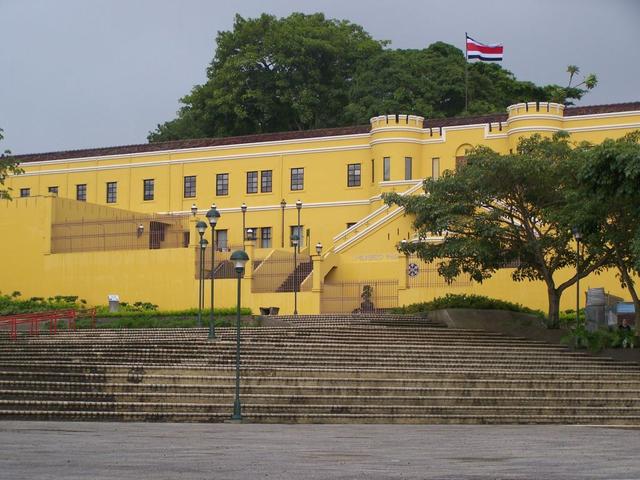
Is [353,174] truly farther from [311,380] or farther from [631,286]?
[311,380]

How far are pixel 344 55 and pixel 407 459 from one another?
177 feet

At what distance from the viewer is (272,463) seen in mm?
12445

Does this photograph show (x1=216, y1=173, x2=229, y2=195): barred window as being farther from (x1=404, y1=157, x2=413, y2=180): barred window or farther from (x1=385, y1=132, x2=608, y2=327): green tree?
(x1=385, y1=132, x2=608, y2=327): green tree

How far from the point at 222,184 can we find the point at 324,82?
12.6m

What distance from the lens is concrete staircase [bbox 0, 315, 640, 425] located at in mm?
23141

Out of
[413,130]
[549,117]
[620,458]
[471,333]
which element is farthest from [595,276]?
[620,458]

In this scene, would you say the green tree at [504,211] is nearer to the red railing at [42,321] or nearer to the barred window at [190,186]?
the red railing at [42,321]

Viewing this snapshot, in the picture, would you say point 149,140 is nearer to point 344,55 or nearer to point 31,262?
point 344,55

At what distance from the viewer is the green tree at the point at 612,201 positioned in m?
27.6

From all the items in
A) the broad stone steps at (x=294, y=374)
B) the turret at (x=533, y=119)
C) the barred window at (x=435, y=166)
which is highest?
the turret at (x=533, y=119)

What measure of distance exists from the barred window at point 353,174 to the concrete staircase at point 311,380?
73.9ft

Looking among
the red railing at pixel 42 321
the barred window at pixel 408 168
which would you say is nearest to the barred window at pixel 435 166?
the barred window at pixel 408 168

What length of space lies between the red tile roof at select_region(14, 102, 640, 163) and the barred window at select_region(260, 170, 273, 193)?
4.99 feet

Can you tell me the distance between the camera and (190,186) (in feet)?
187
